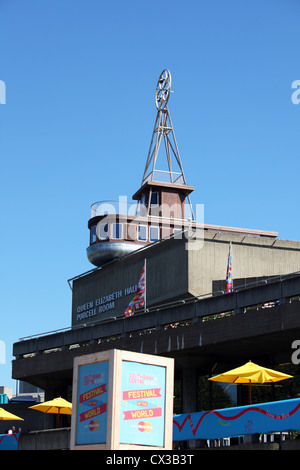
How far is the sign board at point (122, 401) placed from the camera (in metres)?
11.9

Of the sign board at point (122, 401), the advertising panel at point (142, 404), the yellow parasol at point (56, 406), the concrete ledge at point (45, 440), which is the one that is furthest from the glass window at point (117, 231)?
the advertising panel at point (142, 404)

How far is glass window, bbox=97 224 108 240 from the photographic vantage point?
166ft

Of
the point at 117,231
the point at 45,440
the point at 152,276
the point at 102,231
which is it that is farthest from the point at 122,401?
the point at 102,231

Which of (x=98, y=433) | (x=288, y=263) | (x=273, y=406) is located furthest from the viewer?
(x=288, y=263)

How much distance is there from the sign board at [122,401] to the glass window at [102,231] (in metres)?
37.7

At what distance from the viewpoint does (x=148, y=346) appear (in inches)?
1346

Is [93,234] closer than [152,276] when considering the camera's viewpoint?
No

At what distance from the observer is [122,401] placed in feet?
39.3

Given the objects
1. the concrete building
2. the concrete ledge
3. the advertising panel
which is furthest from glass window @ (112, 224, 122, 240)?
the advertising panel

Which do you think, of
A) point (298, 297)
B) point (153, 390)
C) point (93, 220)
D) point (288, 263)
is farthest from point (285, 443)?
point (93, 220)

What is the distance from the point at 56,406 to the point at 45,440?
1.96 metres

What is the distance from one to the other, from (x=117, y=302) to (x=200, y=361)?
1400 cm

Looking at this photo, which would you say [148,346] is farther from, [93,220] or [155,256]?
[93,220]

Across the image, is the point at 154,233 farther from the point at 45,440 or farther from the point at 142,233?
the point at 45,440
